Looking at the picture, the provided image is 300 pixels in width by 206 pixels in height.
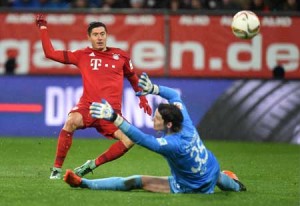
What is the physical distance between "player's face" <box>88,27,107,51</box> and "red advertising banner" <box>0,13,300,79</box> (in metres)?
6.16

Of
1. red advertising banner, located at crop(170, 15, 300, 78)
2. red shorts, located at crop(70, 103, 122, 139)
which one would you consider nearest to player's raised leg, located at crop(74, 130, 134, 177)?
red shorts, located at crop(70, 103, 122, 139)

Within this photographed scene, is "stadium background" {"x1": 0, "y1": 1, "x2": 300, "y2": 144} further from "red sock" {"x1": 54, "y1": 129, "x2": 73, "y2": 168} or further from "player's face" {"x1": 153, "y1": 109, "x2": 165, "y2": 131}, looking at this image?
"player's face" {"x1": 153, "y1": 109, "x2": 165, "y2": 131}

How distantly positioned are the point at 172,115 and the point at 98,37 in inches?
101

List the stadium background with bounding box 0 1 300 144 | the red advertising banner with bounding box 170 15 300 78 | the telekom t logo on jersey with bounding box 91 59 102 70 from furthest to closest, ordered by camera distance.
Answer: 1. the red advertising banner with bounding box 170 15 300 78
2. the stadium background with bounding box 0 1 300 144
3. the telekom t logo on jersey with bounding box 91 59 102 70

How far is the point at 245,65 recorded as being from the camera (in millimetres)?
17297

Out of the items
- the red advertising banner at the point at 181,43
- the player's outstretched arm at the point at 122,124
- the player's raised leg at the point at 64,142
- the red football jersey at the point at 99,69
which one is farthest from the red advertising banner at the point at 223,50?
the player's outstretched arm at the point at 122,124

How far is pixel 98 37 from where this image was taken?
35.8ft

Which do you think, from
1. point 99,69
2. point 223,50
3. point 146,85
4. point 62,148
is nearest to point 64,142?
point 62,148

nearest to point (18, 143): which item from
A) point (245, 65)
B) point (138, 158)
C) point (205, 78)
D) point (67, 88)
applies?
point (67, 88)

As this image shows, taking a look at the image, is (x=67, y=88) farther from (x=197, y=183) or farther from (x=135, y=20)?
(x=197, y=183)

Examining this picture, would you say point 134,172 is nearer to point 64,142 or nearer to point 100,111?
point 64,142

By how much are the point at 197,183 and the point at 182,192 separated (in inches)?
8.6

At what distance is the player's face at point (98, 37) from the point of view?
35.6ft

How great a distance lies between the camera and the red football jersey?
1078 cm
